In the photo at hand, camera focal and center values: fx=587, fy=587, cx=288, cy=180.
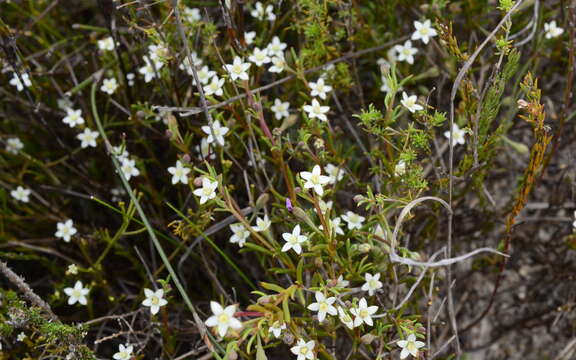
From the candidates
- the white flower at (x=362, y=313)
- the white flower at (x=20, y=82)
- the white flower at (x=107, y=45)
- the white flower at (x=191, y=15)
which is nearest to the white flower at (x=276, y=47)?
the white flower at (x=191, y=15)

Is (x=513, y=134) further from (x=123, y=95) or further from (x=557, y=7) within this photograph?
(x=123, y=95)

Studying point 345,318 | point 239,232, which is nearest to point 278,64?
point 239,232

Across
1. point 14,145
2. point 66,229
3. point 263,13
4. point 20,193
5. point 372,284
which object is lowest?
point 372,284

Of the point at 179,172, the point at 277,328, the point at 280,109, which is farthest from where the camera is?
the point at 280,109

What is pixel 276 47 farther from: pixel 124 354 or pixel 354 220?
pixel 124 354

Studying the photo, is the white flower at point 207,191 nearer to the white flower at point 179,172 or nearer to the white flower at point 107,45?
the white flower at point 179,172
